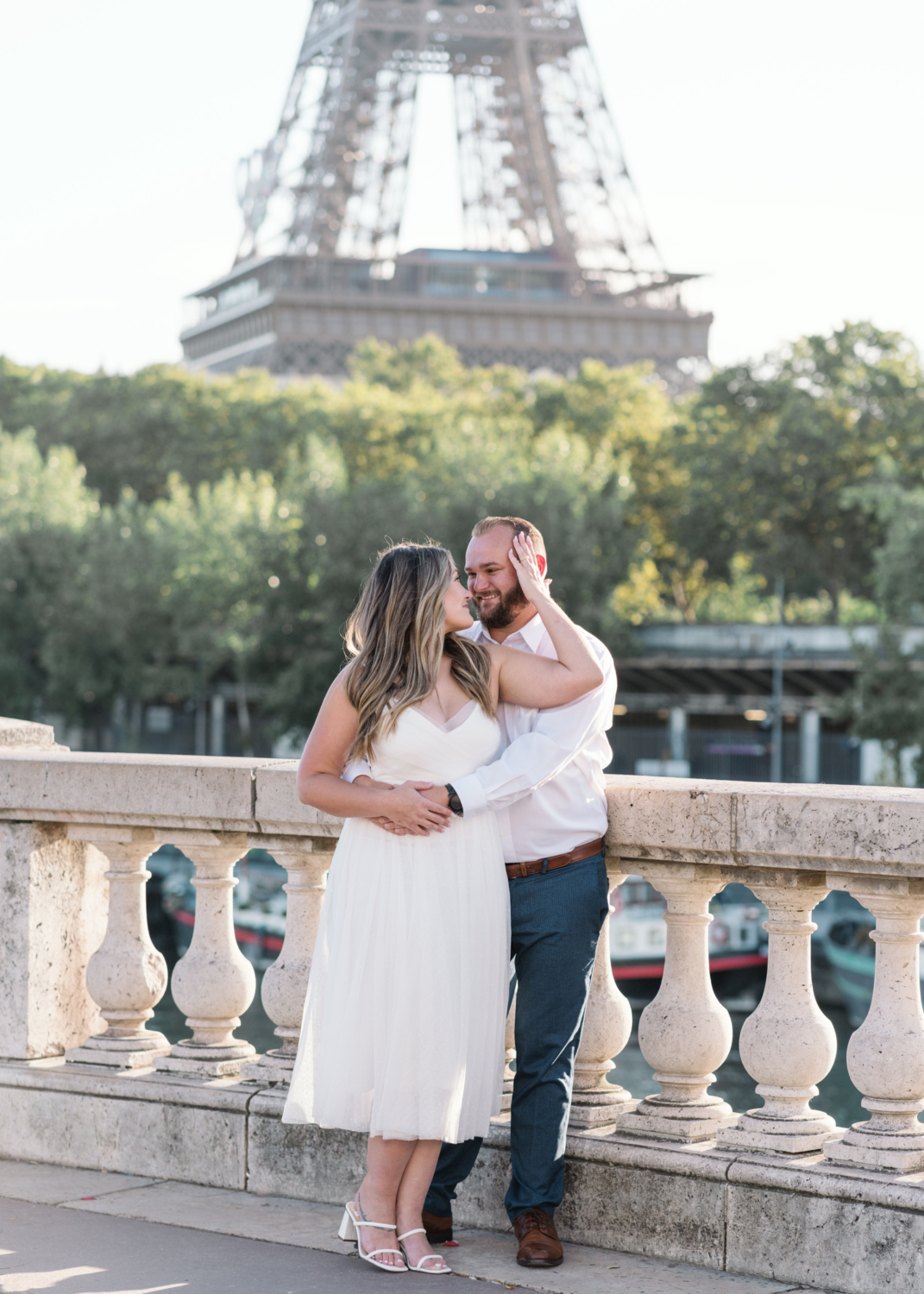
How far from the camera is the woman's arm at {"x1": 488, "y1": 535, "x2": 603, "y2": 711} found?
3.98 m

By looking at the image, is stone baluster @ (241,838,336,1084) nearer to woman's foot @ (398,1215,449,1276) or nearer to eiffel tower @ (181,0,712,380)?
woman's foot @ (398,1215,449,1276)

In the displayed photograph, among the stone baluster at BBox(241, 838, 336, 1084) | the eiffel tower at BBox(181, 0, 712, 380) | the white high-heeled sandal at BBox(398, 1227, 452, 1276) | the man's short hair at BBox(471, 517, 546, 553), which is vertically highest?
the eiffel tower at BBox(181, 0, 712, 380)

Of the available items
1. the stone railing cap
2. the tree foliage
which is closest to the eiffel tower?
the tree foliage

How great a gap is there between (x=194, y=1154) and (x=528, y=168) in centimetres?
9114

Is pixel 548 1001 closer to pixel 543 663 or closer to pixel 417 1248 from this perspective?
pixel 417 1248

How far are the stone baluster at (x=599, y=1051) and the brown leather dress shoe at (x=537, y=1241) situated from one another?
1.07 ft

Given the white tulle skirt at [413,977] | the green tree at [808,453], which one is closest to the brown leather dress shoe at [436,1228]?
the white tulle skirt at [413,977]

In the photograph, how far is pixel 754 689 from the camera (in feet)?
165

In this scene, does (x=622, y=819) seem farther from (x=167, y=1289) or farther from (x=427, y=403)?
(x=427, y=403)

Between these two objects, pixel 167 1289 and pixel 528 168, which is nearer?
pixel 167 1289

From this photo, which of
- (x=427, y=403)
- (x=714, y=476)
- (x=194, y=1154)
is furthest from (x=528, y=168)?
(x=194, y=1154)

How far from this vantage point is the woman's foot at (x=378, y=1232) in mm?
4031

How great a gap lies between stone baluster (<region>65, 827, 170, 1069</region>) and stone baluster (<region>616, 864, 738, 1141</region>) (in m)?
1.50

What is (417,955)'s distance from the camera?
3977mm
